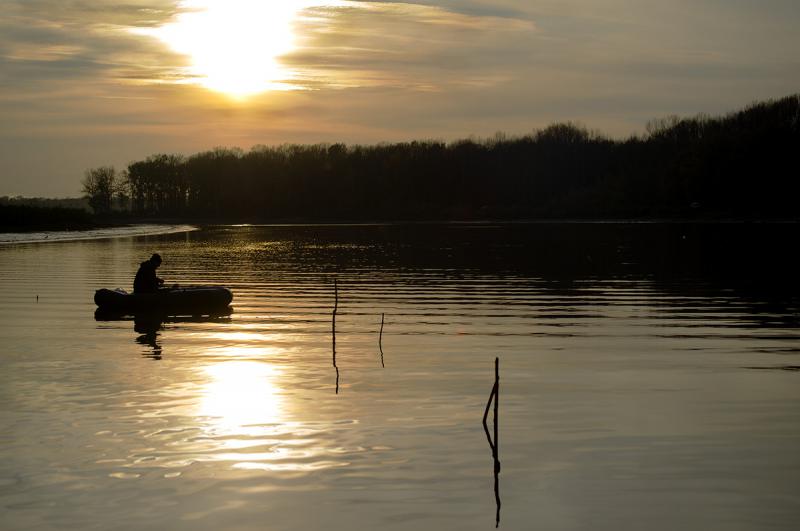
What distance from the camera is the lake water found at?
37.1 feet

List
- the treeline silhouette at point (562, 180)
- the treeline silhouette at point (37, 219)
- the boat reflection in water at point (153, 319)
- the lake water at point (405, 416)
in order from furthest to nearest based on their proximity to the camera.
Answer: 1. the treeline silhouette at point (562, 180)
2. the treeline silhouette at point (37, 219)
3. the boat reflection in water at point (153, 319)
4. the lake water at point (405, 416)

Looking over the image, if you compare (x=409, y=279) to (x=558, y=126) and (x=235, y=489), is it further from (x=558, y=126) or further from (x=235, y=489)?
(x=558, y=126)

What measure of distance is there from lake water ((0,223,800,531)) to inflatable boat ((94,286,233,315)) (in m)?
0.85

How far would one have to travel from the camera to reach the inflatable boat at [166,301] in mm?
29406

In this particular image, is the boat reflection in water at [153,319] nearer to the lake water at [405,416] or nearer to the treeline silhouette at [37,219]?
the lake water at [405,416]

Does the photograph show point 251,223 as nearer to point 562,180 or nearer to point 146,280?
point 562,180

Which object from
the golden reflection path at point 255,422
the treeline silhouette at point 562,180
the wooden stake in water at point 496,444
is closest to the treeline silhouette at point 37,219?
the treeline silhouette at point 562,180

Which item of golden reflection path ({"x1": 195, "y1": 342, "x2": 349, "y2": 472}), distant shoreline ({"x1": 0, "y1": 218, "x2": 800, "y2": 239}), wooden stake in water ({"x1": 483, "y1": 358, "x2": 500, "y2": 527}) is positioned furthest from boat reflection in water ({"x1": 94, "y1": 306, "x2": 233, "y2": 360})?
distant shoreline ({"x1": 0, "y1": 218, "x2": 800, "y2": 239})

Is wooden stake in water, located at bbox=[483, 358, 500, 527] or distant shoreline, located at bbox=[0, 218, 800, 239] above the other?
distant shoreline, located at bbox=[0, 218, 800, 239]

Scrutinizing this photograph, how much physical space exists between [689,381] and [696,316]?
1120cm

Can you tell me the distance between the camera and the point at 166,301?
29.4 metres

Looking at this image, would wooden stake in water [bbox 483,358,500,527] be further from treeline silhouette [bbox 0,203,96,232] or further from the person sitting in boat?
treeline silhouette [bbox 0,203,96,232]

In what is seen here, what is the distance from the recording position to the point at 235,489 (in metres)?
11.8

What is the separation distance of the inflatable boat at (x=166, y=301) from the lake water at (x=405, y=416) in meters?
0.85
